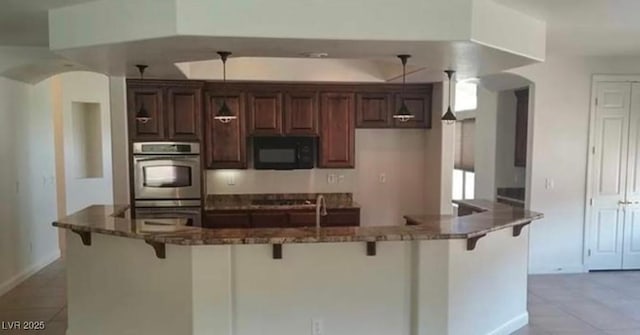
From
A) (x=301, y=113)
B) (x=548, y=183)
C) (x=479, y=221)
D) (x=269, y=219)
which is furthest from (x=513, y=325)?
(x=301, y=113)

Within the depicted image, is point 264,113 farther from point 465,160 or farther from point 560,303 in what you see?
point 560,303

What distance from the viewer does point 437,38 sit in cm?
293

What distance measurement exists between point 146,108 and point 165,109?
0.72ft

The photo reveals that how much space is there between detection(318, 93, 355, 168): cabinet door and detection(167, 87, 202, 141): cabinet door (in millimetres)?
1544

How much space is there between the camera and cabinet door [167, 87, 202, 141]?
584 centimetres

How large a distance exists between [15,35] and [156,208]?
2.43 metres

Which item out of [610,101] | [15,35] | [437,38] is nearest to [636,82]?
[610,101]

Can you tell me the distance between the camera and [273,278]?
336cm

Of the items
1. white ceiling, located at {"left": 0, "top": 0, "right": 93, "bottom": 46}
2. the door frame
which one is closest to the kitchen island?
white ceiling, located at {"left": 0, "top": 0, "right": 93, "bottom": 46}

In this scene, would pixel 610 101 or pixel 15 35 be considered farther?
pixel 610 101

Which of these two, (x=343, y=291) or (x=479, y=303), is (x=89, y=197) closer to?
(x=343, y=291)

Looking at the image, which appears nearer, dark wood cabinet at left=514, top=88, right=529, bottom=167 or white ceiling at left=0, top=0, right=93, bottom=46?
white ceiling at left=0, top=0, right=93, bottom=46

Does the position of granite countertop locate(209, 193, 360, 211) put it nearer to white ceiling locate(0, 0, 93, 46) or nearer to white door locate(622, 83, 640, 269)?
white ceiling locate(0, 0, 93, 46)

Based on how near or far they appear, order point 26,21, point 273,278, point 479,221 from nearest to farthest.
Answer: point 273,278
point 26,21
point 479,221
